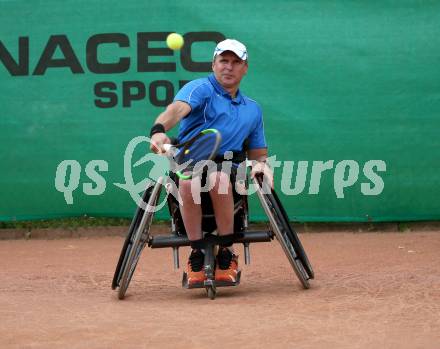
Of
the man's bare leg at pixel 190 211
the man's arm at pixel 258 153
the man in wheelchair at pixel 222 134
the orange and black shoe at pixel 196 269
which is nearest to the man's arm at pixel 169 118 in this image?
the man in wheelchair at pixel 222 134

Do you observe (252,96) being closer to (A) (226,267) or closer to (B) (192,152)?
(A) (226,267)

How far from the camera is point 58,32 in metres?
7.03

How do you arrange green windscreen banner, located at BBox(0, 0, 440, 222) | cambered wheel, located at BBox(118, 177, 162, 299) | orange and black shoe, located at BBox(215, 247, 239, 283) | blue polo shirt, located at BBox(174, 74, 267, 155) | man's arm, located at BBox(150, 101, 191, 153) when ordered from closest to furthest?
man's arm, located at BBox(150, 101, 191, 153), cambered wheel, located at BBox(118, 177, 162, 299), blue polo shirt, located at BBox(174, 74, 267, 155), orange and black shoe, located at BBox(215, 247, 239, 283), green windscreen banner, located at BBox(0, 0, 440, 222)

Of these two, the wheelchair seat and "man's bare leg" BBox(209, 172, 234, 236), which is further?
the wheelchair seat

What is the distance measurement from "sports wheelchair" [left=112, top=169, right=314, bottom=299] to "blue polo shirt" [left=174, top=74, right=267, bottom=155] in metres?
0.24

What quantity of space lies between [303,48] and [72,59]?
1.71m

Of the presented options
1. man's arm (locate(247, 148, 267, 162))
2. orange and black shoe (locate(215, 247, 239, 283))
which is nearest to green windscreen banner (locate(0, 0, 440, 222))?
man's arm (locate(247, 148, 267, 162))

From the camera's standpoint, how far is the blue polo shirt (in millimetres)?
4648

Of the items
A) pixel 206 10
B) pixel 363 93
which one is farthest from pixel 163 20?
pixel 363 93

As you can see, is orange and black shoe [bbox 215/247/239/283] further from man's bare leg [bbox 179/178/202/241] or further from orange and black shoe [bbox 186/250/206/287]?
man's bare leg [bbox 179/178/202/241]

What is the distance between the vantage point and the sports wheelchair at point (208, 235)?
15.0 feet

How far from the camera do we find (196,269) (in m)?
4.79

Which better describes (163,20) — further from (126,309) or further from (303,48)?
(126,309)

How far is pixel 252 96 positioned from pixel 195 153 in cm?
251
